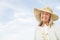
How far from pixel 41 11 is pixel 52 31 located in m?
0.58

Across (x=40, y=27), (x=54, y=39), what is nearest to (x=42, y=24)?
(x=40, y=27)

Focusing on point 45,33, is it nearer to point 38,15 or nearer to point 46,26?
point 46,26

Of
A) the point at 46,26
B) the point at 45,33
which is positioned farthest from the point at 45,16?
the point at 45,33

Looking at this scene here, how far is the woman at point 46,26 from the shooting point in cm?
579

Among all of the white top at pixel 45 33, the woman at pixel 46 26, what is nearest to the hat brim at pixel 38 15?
the woman at pixel 46 26

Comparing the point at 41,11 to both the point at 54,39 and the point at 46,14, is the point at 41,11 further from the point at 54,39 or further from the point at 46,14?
the point at 54,39

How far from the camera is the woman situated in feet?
19.0

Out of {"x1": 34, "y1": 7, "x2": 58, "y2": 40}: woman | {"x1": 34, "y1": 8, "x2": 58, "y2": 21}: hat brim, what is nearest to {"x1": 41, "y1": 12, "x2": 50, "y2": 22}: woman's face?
{"x1": 34, "y1": 7, "x2": 58, "y2": 40}: woman

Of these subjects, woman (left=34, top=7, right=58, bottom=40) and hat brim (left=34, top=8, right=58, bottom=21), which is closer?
woman (left=34, top=7, right=58, bottom=40)

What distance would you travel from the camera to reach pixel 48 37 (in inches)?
227

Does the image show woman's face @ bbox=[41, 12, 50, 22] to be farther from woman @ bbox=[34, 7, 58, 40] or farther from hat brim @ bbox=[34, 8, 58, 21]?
hat brim @ bbox=[34, 8, 58, 21]

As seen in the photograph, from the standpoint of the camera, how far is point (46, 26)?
5848 mm

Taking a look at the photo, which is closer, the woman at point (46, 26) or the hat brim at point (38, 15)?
the woman at point (46, 26)

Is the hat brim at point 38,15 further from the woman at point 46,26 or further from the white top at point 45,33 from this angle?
the white top at point 45,33
